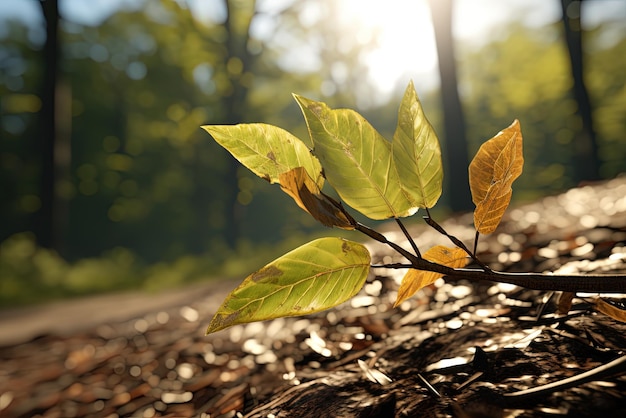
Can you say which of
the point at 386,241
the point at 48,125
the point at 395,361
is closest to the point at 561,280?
the point at 386,241

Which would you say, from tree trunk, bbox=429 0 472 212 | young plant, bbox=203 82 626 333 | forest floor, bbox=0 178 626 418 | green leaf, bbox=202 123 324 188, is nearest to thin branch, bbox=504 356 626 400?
forest floor, bbox=0 178 626 418

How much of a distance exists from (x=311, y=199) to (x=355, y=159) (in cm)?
10

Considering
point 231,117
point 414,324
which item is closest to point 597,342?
point 414,324

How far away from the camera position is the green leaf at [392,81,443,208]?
0.65 metres

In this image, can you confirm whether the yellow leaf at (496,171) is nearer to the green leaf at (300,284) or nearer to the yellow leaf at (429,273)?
the yellow leaf at (429,273)

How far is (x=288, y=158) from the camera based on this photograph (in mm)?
681

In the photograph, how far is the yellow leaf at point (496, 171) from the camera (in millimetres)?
653

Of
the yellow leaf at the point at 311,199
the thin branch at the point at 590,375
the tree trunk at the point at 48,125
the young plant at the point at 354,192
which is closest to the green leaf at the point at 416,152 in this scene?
the young plant at the point at 354,192

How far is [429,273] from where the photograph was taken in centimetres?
67

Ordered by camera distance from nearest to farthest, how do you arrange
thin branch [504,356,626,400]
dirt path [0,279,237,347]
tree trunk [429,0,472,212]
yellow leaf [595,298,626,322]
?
thin branch [504,356,626,400] < yellow leaf [595,298,626,322] < dirt path [0,279,237,347] < tree trunk [429,0,472,212]

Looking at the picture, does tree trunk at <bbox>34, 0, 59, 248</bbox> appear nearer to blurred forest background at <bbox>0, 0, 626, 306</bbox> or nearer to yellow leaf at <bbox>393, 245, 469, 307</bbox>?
blurred forest background at <bbox>0, 0, 626, 306</bbox>

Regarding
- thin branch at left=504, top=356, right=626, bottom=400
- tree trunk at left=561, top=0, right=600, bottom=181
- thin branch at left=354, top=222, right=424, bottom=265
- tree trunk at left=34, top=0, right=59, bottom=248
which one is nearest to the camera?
thin branch at left=504, top=356, right=626, bottom=400

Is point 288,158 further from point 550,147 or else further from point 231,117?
point 550,147

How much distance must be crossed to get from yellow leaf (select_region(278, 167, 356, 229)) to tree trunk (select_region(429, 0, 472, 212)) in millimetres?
5989
